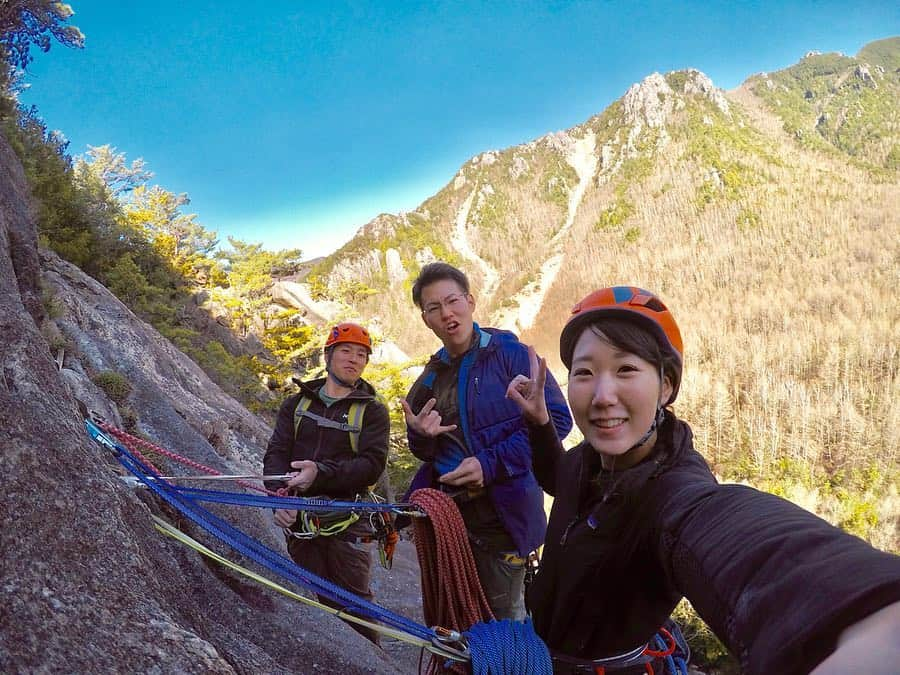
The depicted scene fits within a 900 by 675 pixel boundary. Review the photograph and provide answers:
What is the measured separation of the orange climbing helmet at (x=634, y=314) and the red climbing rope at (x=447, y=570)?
119 centimetres

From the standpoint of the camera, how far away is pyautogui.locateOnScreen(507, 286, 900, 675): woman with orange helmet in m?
0.67

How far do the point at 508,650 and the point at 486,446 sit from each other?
45.3 inches

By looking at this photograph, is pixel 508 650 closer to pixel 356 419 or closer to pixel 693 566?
pixel 693 566

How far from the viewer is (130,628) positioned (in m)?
1.17

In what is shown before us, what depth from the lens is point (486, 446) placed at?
2.56 m

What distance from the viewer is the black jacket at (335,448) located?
308 cm

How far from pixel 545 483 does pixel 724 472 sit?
173ft

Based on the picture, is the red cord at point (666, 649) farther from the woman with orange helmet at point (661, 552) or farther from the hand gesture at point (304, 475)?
the hand gesture at point (304, 475)

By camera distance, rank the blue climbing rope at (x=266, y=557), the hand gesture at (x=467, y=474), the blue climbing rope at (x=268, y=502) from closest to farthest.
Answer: the blue climbing rope at (x=266, y=557)
the blue climbing rope at (x=268, y=502)
the hand gesture at (x=467, y=474)

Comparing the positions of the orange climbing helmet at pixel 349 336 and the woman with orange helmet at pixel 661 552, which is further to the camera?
the orange climbing helmet at pixel 349 336

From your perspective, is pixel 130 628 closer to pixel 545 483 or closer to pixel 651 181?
pixel 545 483

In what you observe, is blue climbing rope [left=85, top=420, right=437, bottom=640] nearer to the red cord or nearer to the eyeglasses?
the red cord

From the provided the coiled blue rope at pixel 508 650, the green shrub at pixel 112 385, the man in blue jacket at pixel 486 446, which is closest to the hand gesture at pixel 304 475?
the man in blue jacket at pixel 486 446

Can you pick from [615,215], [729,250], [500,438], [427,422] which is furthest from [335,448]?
[615,215]
